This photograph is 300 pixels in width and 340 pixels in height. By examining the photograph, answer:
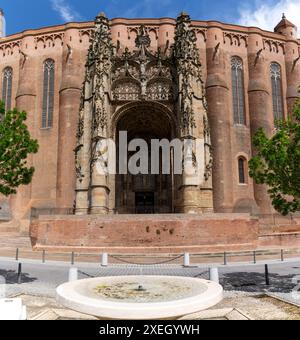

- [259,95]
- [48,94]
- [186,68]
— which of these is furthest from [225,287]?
[48,94]

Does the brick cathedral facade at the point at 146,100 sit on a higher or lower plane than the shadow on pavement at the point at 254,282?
higher

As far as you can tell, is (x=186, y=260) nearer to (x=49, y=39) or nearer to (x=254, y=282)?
(x=254, y=282)

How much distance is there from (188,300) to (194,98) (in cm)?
2295

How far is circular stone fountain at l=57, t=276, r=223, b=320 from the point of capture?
4664mm

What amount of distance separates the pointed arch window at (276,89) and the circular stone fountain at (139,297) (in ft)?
110

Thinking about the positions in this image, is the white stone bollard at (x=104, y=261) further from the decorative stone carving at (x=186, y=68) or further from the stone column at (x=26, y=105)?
the stone column at (x=26, y=105)

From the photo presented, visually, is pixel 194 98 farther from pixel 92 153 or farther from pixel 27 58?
pixel 27 58

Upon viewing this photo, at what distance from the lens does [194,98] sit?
26.7m

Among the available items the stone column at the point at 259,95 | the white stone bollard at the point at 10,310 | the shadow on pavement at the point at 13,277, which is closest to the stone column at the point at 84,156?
the shadow on pavement at the point at 13,277

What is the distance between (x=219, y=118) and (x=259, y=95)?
5434 millimetres

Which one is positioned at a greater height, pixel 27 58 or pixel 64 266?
pixel 27 58

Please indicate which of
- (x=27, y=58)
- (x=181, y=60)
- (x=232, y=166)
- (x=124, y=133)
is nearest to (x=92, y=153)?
(x=124, y=133)

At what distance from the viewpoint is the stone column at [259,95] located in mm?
33594

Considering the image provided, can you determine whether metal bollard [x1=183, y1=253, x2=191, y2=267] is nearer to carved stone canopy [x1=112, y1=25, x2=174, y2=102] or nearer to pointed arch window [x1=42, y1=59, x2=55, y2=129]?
carved stone canopy [x1=112, y1=25, x2=174, y2=102]
